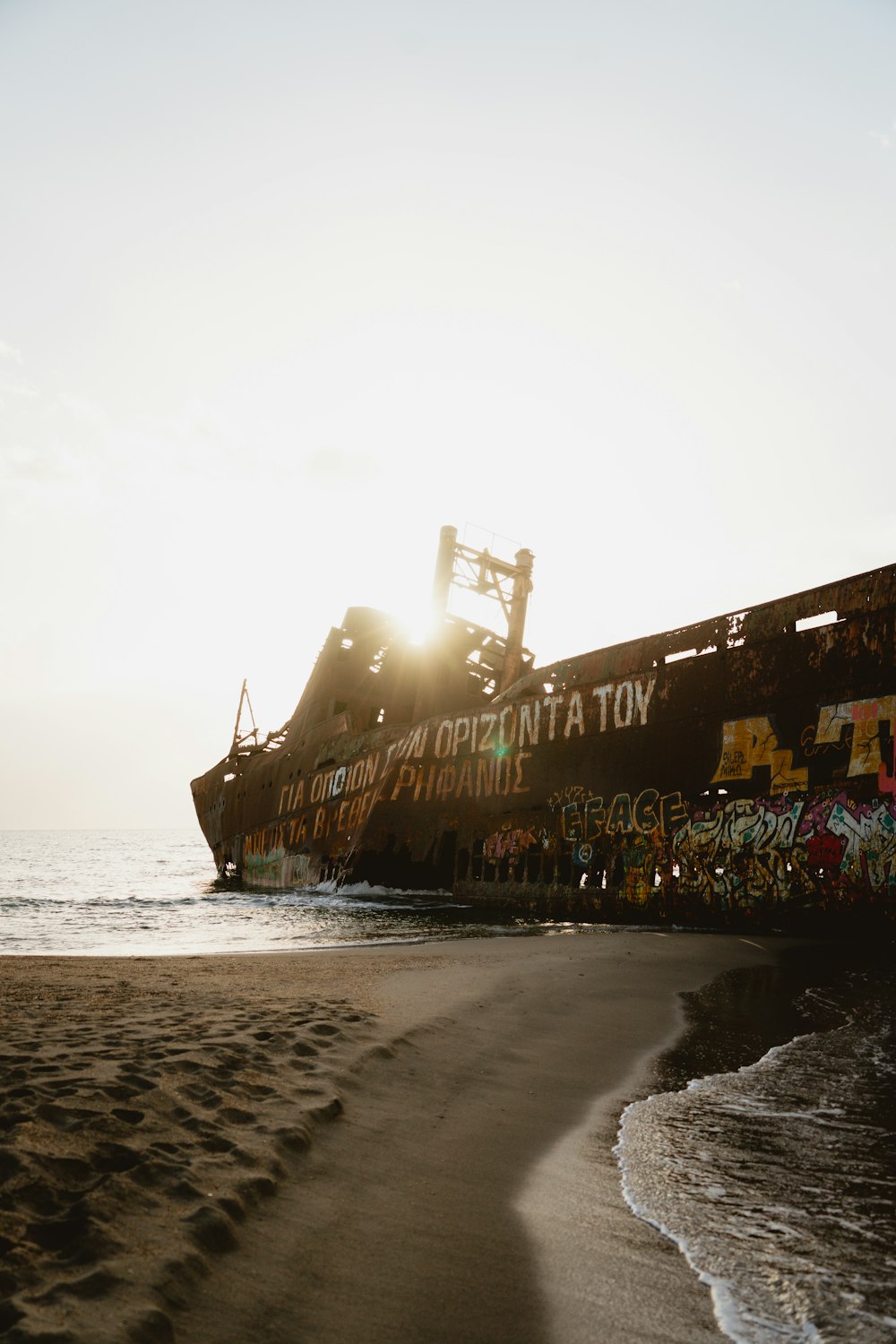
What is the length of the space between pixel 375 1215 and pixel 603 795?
930 cm

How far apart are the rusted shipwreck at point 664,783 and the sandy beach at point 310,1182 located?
605cm

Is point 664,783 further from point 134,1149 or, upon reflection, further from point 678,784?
point 134,1149

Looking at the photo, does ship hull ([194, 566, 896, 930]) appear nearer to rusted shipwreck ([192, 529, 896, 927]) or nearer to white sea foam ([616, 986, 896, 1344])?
rusted shipwreck ([192, 529, 896, 927])

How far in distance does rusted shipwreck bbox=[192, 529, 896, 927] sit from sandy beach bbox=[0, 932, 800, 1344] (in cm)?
605

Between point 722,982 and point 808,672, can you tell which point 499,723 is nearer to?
point 808,672

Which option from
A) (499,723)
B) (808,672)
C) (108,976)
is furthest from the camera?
(499,723)

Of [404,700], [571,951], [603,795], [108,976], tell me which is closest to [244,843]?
[404,700]

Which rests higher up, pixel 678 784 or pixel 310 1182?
pixel 678 784

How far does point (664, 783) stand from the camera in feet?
32.1

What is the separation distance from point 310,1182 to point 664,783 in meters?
8.81

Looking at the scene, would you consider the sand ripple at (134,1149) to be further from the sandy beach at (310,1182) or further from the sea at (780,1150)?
the sea at (780,1150)

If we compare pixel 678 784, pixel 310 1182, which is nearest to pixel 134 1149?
pixel 310 1182

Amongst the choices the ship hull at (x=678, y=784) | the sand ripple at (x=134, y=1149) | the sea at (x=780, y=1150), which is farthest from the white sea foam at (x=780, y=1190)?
the ship hull at (x=678, y=784)

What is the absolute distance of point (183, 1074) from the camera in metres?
1.84
